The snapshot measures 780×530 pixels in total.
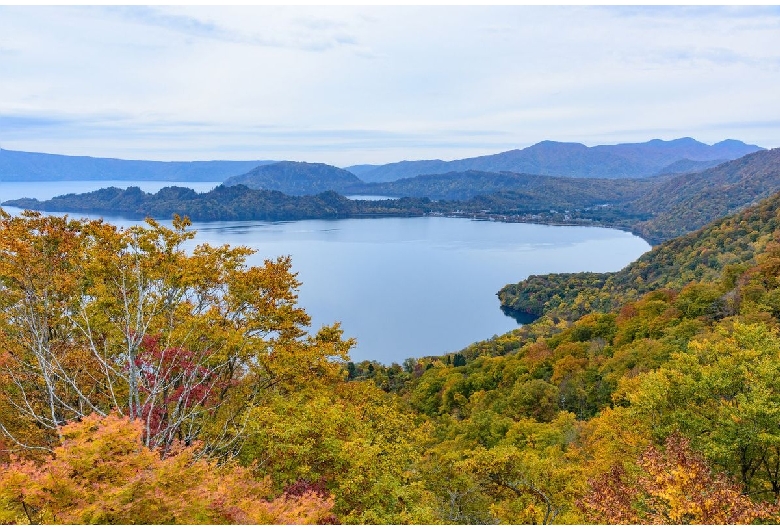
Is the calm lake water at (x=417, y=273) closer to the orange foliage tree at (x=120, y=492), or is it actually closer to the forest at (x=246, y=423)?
the forest at (x=246, y=423)

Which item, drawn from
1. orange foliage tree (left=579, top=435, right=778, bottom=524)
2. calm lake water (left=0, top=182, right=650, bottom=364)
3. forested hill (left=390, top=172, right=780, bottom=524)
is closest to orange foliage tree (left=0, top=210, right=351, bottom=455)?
forested hill (left=390, top=172, right=780, bottom=524)

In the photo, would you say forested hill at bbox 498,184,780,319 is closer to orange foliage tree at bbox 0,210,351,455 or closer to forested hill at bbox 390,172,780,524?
forested hill at bbox 390,172,780,524

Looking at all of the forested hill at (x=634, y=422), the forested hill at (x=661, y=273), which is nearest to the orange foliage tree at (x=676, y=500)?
the forested hill at (x=634, y=422)

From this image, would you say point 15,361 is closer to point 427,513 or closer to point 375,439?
point 375,439

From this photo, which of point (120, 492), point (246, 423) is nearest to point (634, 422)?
point (246, 423)

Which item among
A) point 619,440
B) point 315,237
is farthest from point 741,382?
point 315,237
